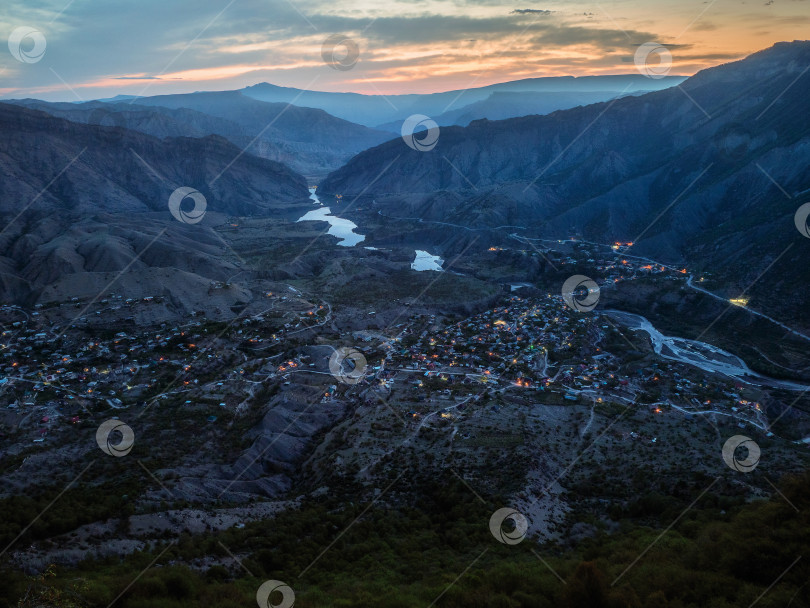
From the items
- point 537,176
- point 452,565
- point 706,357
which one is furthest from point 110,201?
point 452,565

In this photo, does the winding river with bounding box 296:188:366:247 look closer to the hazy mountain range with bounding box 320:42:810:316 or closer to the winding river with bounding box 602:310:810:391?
the hazy mountain range with bounding box 320:42:810:316

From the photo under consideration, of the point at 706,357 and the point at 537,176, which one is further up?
the point at 537,176

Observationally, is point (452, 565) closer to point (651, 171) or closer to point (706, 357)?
point (706, 357)

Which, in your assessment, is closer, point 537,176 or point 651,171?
point 651,171

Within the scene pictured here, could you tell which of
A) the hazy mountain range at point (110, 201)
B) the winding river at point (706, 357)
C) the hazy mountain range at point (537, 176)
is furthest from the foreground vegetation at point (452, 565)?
the hazy mountain range at point (537, 176)

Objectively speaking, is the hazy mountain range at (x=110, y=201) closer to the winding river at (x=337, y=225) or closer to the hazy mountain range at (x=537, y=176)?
the hazy mountain range at (x=537, y=176)

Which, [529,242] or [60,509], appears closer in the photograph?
[60,509]

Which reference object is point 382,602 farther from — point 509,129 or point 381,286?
point 509,129

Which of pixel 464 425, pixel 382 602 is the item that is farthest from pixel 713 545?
pixel 464 425

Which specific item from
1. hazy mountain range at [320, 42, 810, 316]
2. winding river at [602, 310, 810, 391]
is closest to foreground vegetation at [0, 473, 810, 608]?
winding river at [602, 310, 810, 391]

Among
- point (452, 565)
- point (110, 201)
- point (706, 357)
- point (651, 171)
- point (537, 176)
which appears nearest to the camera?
point (452, 565)

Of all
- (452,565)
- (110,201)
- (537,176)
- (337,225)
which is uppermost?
(537,176)
